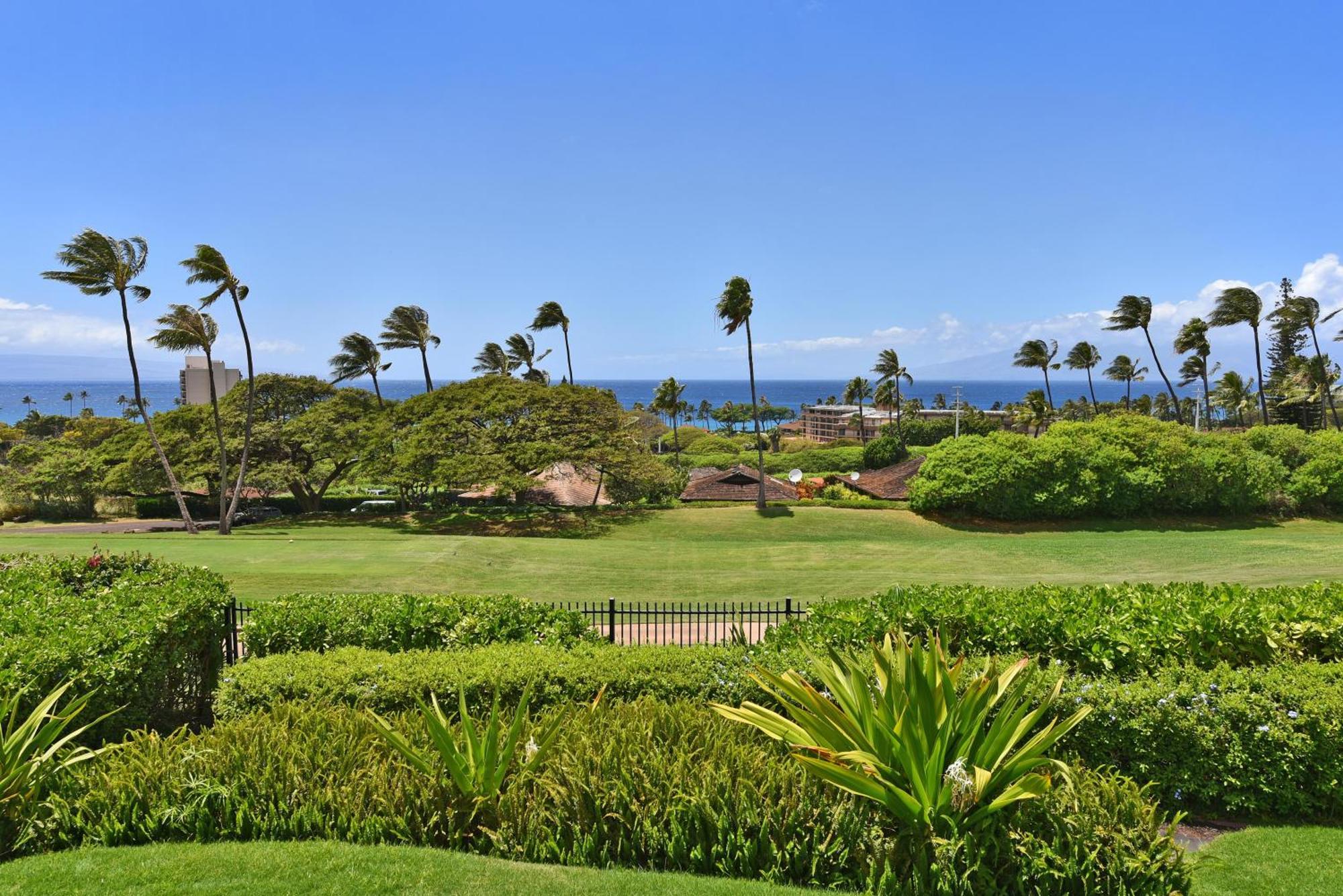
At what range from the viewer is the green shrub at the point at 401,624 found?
9.77m

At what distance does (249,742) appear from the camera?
6.59 metres

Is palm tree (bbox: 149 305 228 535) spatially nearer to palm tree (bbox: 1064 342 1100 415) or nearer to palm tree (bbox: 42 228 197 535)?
palm tree (bbox: 42 228 197 535)

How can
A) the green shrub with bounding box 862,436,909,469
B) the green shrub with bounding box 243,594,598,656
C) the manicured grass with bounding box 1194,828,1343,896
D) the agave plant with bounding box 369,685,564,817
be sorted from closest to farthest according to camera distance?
1. the manicured grass with bounding box 1194,828,1343,896
2. the agave plant with bounding box 369,685,564,817
3. the green shrub with bounding box 243,594,598,656
4. the green shrub with bounding box 862,436,909,469

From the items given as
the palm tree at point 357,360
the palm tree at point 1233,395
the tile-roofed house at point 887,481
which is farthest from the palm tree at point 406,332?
the palm tree at point 1233,395

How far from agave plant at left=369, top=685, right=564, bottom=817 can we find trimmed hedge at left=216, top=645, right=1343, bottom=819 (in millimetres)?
821

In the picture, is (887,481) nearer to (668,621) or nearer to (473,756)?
(668,621)

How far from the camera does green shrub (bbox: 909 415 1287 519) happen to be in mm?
31047

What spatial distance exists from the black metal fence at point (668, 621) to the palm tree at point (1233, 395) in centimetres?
7539

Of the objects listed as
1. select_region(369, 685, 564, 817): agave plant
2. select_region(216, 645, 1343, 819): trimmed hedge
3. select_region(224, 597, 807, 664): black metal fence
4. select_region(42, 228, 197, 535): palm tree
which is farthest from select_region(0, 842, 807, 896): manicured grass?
select_region(42, 228, 197, 535): palm tree

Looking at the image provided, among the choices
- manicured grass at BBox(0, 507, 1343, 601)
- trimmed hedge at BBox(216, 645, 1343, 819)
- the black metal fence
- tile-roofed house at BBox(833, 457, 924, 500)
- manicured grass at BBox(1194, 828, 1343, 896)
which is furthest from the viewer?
tile-roofed house at BBox(833, 457, 924, 500)

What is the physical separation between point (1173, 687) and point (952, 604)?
2.50 metres

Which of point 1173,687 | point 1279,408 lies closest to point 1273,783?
point 1173,687

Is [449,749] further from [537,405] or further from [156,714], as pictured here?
[537,405]

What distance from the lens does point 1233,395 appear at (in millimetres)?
72188
